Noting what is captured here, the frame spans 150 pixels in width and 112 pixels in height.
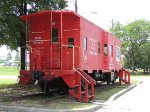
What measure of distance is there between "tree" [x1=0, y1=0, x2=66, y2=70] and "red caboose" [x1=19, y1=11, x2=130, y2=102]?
2.45 metres

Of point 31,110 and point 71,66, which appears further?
point 71,66

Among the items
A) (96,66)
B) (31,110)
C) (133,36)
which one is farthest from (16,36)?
(133,36)

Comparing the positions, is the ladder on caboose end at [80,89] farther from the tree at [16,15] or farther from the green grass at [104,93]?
the tree at [16,15]

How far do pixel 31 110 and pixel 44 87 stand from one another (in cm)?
594

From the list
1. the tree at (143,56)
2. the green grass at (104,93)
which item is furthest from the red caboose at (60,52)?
the tree at (143,56)

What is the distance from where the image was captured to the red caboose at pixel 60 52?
16.9m

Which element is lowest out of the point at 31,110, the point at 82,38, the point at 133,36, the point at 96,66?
the point at 31,110

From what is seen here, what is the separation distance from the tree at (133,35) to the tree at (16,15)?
171ft

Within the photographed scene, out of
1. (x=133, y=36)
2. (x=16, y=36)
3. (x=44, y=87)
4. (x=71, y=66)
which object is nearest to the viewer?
(x=71, y=66)

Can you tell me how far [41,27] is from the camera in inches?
739

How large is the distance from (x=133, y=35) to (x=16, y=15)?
54735 millimetres

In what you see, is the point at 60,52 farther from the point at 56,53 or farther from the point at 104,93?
the point at 104,93

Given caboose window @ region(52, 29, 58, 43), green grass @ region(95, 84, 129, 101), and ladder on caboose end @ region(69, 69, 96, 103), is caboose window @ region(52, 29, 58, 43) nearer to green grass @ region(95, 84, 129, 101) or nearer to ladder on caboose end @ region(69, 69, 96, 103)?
ladder on caboose end @ region(69, 69, 96, 103)

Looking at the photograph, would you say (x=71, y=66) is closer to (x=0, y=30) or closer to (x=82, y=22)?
(x=82, y=22)
